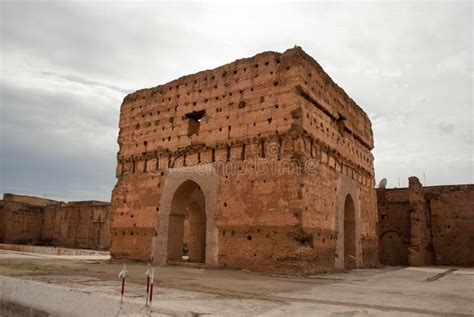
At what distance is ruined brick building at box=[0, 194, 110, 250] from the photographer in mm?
28344

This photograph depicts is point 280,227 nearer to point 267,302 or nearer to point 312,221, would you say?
point 312,221

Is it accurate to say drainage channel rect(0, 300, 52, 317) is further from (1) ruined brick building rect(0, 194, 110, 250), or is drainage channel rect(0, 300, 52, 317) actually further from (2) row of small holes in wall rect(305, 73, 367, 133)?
(1) ruined brick building rect(0, 194, 110, 250)

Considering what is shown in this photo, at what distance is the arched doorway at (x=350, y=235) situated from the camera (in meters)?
13.9

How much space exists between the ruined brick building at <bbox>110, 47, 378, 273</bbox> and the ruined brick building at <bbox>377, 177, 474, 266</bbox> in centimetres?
644

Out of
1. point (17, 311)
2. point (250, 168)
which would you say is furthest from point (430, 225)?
point (17, 311)

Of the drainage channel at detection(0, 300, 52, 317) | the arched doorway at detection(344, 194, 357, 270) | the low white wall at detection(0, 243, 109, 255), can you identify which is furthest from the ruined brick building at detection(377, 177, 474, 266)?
the drainage channel at detection(0, 300, 52, 317)

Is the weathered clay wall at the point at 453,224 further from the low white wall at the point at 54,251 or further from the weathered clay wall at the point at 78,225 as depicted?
the weathered clay wall at the point at 78,225

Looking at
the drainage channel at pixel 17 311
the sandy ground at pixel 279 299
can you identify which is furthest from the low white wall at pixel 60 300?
the sandy ground at pixel 279 299

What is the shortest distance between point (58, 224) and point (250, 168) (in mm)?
25428

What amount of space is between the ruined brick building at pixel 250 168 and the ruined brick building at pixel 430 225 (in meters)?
6.44

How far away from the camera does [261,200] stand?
34.0 ft

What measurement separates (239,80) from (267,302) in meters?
8.09

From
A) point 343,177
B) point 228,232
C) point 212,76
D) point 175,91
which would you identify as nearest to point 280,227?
point 228,232

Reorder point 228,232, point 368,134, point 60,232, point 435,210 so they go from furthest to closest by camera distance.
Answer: point 60,232, point 435,210, point 368,134, point 228,232
